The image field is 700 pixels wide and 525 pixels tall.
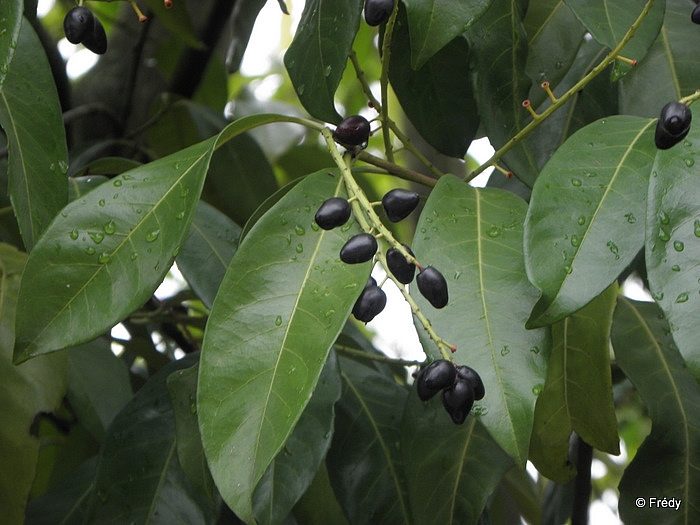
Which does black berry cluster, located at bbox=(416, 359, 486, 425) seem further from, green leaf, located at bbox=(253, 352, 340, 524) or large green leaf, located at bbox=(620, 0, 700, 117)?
large green leaf, located at bbox=(620, 0, 700, 117)

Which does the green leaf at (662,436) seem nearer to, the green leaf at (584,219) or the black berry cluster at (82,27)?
the green leaf at (584,219)

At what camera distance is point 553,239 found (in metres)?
0.61

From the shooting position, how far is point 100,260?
66 cm

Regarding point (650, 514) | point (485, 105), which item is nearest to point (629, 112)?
point (485, 105)

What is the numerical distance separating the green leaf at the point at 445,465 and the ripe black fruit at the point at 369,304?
0.32 m

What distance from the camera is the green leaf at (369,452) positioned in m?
0.92

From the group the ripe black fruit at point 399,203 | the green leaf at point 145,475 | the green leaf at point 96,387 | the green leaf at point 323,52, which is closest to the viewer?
the ripe black fruit at point 399,203

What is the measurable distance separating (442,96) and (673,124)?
0.37 meters

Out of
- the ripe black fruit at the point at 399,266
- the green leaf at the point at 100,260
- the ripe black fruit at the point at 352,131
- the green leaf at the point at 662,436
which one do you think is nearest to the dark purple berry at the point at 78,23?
the green leaf at the point at 100,260

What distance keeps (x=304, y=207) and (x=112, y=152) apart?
94 centimetres

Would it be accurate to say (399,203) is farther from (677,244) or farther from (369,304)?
(677,244)

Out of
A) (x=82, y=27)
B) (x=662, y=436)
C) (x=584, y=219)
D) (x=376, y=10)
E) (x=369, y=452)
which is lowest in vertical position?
(x=662, y=436)

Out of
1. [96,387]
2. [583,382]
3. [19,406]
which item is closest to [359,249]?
[583,382]

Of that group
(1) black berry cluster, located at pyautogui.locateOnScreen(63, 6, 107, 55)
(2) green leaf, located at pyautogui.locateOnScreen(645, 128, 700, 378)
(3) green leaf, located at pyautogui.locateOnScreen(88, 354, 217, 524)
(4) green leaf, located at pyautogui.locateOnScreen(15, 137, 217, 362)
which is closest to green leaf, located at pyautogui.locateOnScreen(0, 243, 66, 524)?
(3) green leaf, located at pyautogui.locateOnScreen(88, 354, 217, 524)
